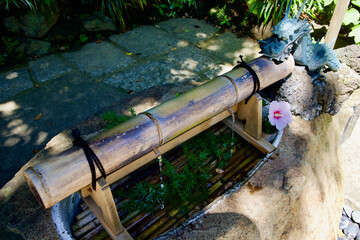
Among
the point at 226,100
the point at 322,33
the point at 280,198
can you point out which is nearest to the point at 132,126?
the point at 226,100

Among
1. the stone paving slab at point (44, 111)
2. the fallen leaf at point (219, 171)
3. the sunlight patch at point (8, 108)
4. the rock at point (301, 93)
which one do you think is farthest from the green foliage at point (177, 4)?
the fallen leaf at point (219, 171)

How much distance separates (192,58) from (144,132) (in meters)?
3.07

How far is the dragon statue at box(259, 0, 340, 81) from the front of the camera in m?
2.30

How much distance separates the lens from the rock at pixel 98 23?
Result: 4.86 m

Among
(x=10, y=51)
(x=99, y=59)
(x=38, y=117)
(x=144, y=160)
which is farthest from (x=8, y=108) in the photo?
(x=144, y=160)

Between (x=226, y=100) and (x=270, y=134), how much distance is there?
0.63m

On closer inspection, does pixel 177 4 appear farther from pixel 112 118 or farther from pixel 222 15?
pixel 112 118

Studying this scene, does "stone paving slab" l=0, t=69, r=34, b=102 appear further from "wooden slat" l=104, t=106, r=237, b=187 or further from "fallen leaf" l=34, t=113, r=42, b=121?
"wooden slat" l=104, t=106, r=237, b=187

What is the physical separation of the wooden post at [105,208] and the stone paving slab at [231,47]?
331 cm

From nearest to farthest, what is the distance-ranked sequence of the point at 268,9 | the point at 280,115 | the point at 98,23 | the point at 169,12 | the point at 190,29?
1. the point at 280,115
2. the point at 268,9
3. the point at 98,23
4. the point at 190,29
5. the point at 169,12

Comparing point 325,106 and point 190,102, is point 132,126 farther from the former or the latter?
point 325,106

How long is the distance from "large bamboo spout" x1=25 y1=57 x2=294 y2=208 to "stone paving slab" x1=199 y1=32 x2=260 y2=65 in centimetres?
224

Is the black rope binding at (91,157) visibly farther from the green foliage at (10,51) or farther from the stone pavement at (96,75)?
the green foliage at (10,51)

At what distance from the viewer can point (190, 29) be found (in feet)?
17.7
